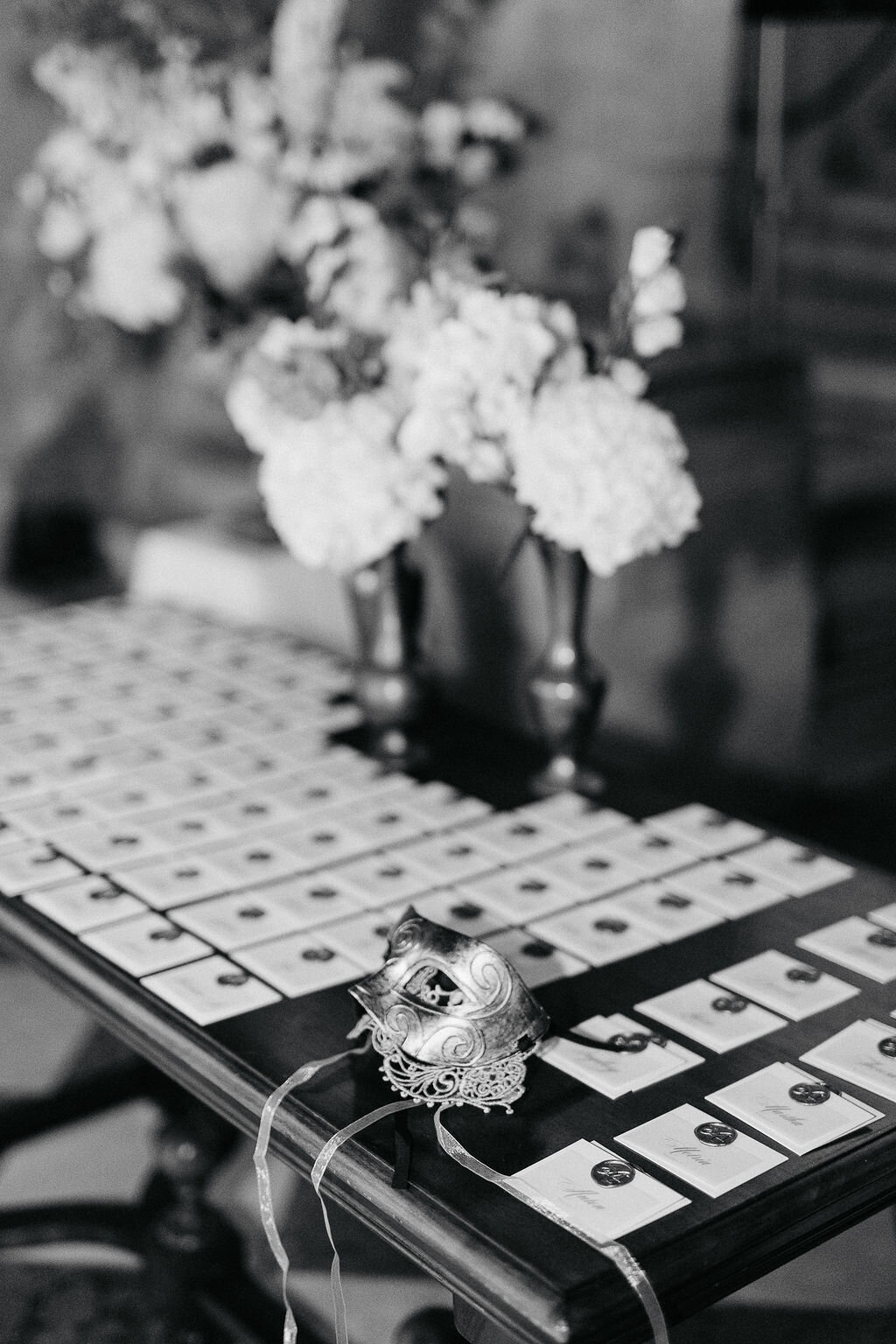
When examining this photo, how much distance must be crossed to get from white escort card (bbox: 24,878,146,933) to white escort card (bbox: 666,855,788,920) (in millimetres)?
655

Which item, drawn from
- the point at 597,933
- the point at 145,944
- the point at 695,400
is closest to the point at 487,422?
the point at 597,933

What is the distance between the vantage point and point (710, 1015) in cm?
155

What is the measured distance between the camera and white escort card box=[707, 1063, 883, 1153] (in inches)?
52.1

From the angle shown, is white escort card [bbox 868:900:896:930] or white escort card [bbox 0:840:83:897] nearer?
white escort card [bbox 868:900:896:930]

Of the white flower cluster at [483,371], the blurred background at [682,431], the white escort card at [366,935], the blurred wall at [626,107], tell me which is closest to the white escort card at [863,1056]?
the white escort card at [366,935]

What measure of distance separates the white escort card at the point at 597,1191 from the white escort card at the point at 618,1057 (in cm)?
11

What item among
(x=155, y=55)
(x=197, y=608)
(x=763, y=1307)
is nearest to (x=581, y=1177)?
(x=763, y=1307)

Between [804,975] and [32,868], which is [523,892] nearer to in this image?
[804,975]

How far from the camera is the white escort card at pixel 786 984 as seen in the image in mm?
1563

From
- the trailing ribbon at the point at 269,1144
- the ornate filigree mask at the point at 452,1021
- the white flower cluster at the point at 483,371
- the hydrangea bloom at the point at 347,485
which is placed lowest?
the trailing ribbon at the point at 269,1144

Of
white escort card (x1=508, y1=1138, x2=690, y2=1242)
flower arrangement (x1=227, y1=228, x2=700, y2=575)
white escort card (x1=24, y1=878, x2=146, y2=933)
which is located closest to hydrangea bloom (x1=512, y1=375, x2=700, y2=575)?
flower arrangement (x1=227, y1=228, x2=700, y2=575)

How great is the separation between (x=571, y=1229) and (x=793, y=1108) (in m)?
0.28

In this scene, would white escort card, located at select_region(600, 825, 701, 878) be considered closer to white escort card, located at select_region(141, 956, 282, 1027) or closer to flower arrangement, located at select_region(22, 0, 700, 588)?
flower arrangement, located at select_region(22, 0, 700, 588)

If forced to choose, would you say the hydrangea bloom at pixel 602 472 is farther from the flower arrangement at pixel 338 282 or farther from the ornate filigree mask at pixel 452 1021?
the ornate filigree mask at pixel 452 1021
